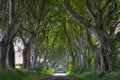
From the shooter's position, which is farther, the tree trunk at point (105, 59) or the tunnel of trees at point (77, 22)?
the tree trunk at point (105, 59)

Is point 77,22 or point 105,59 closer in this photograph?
point 105,59

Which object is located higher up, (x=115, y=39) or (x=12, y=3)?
(x=12, y=3)

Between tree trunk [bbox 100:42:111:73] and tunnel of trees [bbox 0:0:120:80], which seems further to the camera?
tree trunk [bbox 100:42:111:73]

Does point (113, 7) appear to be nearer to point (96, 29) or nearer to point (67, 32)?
point (96, 29)

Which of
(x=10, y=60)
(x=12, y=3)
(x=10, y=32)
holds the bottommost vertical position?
(x=10, y=60)

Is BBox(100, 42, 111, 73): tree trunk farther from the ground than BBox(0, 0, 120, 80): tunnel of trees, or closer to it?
closer to it

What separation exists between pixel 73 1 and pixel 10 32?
39.4 ft

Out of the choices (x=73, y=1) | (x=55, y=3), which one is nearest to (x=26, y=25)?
(x=55, y=3)

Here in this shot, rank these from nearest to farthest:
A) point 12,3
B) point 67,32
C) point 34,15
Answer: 1. point 12,3
2. point 34,15
3. point 67,32

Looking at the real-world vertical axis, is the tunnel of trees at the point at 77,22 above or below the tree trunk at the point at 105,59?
above

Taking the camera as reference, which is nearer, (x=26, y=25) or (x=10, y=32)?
(x=10, y=32)

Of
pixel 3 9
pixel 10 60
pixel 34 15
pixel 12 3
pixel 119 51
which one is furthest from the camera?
pixel 34 15

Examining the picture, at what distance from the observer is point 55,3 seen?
3166 centimetres

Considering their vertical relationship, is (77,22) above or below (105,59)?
above
